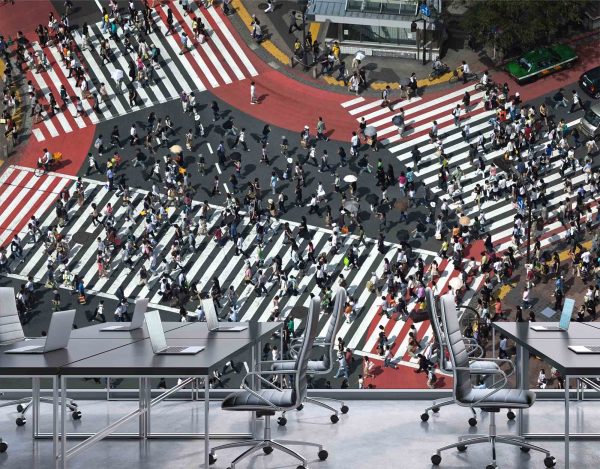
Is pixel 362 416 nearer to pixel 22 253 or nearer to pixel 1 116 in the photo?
pixel 22 253

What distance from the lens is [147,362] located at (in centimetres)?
2083

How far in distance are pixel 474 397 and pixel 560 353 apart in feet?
5.63

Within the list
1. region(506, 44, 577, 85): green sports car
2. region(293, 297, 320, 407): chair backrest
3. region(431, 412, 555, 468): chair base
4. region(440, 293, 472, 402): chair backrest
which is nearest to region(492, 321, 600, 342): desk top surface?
region(440, 293, 472, 402): chair backrest

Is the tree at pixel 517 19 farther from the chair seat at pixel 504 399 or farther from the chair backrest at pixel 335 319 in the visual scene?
the chair seat at pixel 504 399

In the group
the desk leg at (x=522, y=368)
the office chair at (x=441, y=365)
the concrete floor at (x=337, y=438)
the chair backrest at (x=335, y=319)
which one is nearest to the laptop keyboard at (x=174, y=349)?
the concrete floor at (x=337, y=438)

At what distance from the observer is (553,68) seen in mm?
78938

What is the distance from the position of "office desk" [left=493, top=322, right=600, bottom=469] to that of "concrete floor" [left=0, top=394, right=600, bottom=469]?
1.08 meters

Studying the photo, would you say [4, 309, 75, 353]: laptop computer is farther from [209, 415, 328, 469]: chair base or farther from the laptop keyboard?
[209, 415, 328, 469]: chair base

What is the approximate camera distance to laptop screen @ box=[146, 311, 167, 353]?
71.1 feet

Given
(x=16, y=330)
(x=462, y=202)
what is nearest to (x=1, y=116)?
(x=462, y=202)

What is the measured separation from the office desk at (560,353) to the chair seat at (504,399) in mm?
743

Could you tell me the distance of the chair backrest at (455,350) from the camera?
71.6ft

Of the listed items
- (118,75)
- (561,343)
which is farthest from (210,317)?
(118,75)

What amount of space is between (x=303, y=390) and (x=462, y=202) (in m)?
49.7
